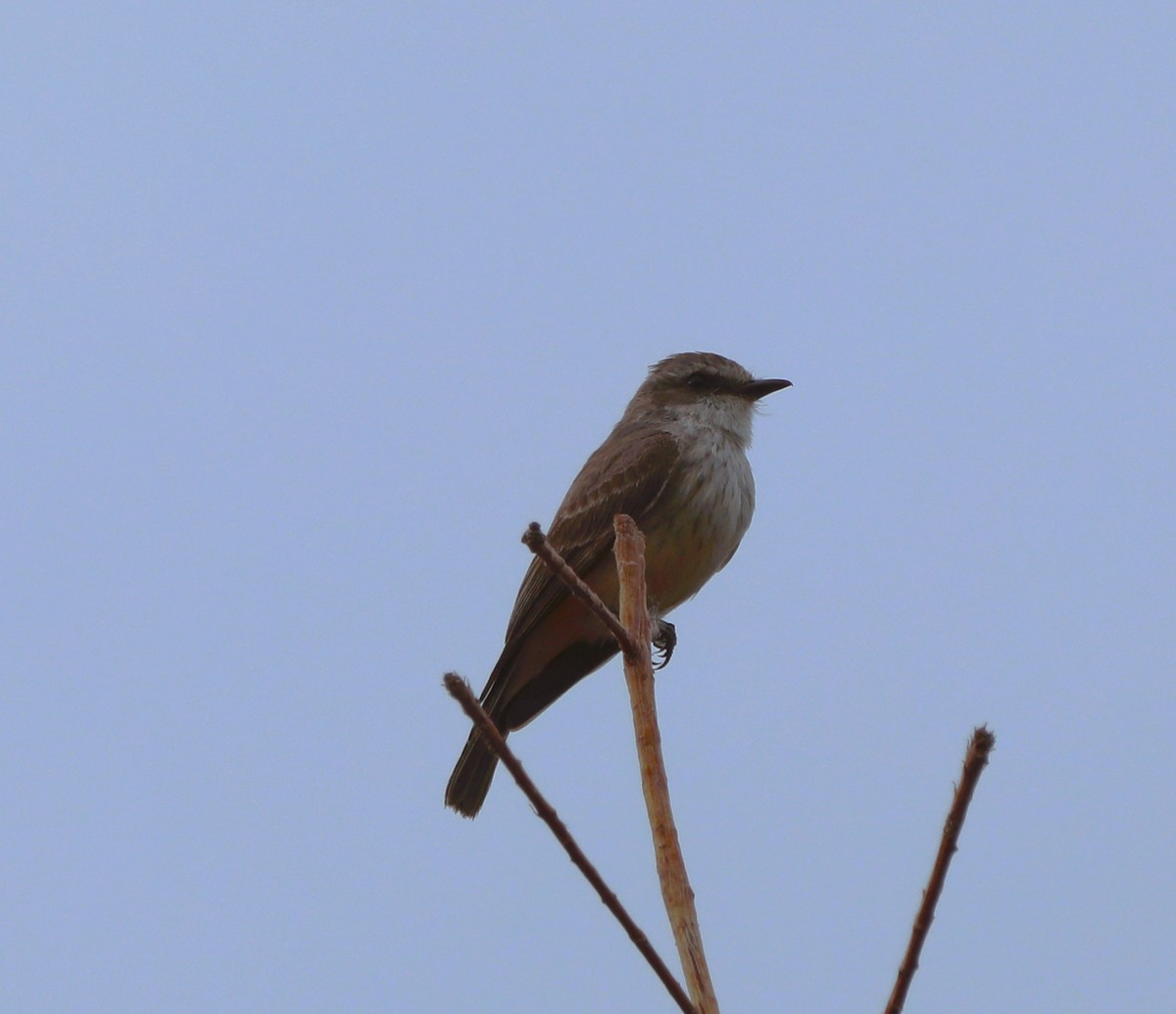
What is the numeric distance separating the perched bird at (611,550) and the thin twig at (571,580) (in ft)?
11.9

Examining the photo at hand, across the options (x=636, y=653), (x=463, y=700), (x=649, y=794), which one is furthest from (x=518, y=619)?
(x=463, y=700)

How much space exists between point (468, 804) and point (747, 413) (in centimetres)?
318

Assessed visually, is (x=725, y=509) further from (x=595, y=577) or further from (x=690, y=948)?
(x=690, y=948)

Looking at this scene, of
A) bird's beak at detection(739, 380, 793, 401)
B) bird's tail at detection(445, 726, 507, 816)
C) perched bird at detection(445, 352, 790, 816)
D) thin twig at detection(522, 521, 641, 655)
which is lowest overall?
thin twig at detection(522, 521, 641, 655)

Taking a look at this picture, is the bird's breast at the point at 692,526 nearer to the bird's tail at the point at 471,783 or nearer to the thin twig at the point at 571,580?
the bird's tail at the point at 471,783

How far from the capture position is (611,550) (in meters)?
7.97

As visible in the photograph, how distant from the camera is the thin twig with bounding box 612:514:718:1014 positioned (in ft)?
9.71

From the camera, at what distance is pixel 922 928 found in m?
2.60

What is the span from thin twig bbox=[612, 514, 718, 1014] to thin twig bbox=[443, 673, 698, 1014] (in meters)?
0.20

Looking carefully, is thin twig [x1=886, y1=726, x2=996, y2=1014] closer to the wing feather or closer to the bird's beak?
the wing feather

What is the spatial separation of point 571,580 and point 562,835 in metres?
1.10

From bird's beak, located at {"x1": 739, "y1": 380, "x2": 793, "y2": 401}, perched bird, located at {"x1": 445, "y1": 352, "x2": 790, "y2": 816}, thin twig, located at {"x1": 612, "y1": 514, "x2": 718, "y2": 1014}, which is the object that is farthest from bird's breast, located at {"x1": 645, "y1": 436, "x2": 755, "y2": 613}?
thin twig, located at {"x1": 612, "y1": 514, "x2": 718, "y2": 1014}

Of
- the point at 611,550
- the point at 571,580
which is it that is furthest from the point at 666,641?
the point at 571,580

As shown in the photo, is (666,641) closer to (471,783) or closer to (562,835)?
(471,783)
